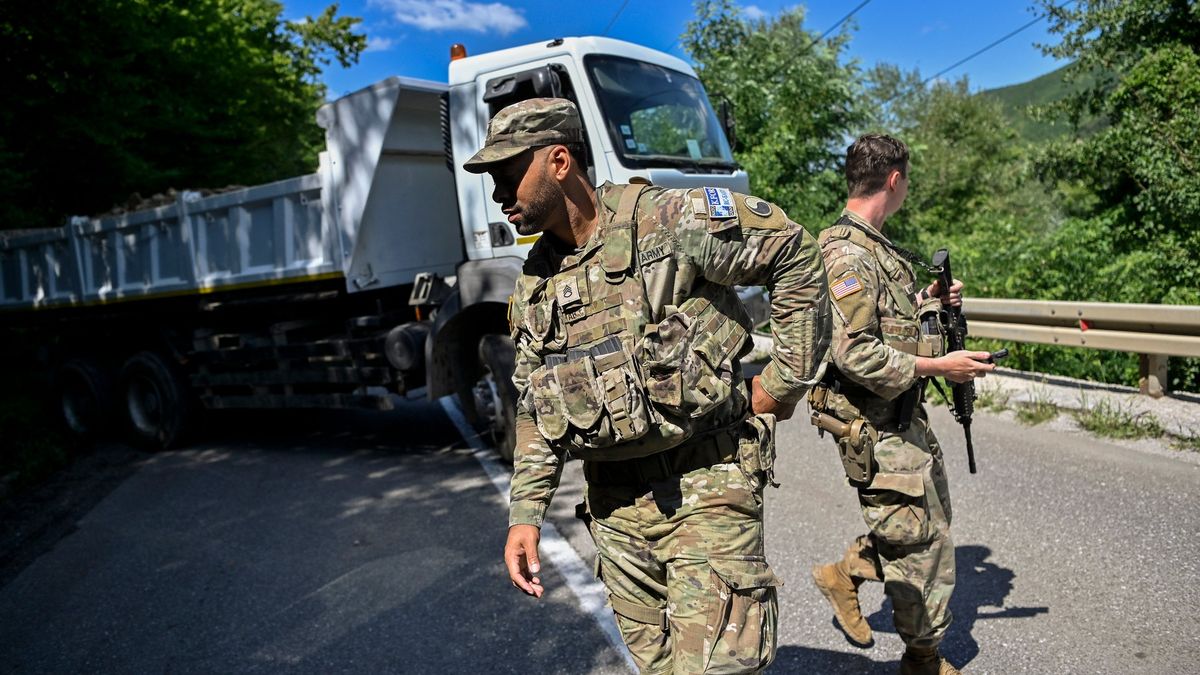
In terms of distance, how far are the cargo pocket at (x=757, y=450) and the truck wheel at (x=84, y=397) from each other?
333 inches

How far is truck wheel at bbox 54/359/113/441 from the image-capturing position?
8.75 metres

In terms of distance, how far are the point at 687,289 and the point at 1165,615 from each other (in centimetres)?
238

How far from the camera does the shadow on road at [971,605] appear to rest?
309 cm

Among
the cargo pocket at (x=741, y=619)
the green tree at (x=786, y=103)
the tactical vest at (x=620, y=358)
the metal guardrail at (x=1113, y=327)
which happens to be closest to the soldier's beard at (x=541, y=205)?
the tactical vest at (x=620, y=358)

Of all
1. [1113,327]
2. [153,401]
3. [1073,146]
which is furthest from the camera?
[1073,146]

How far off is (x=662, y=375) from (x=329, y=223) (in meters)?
5.32

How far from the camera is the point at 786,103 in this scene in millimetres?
14273

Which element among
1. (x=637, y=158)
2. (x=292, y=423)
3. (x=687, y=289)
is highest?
(x=637, y=158)

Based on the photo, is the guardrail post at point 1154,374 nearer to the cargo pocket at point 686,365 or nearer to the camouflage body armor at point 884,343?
the camouflage body armor at point 884,343

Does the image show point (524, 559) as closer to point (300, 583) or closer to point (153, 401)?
point (300, 583)

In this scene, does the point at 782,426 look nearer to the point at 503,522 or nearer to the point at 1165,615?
the point at 503,522

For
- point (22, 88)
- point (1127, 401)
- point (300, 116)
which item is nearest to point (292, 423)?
point (22, 88)

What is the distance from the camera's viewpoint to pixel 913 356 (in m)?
2.73

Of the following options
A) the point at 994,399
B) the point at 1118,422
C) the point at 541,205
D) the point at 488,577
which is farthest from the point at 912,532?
the point at 994,399
